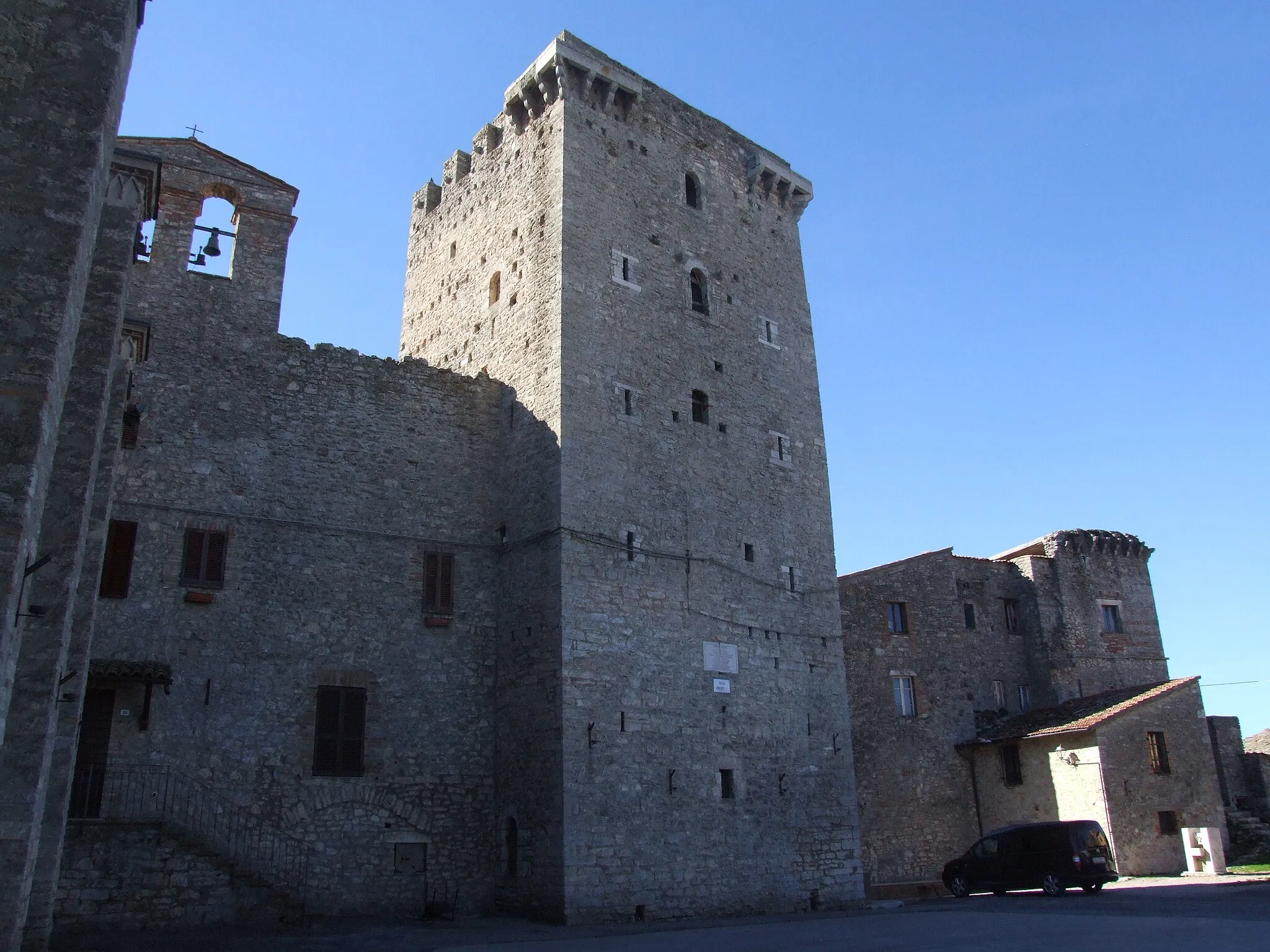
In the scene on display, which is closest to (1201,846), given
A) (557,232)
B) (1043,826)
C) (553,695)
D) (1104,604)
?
(1043,826)

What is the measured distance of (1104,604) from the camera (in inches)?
1152

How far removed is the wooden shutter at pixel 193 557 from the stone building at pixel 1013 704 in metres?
15.3

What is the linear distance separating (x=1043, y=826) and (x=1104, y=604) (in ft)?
38.6

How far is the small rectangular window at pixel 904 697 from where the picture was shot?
25.5m

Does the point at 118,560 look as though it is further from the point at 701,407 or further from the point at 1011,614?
the point at 1011,614

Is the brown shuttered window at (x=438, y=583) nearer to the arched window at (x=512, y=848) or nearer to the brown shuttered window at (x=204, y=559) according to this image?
the brown shuttered window at (x=204, y=559)

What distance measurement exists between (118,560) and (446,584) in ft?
17.4

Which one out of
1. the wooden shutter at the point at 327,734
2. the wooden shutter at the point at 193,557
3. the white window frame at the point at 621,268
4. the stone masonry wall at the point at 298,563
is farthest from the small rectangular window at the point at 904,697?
the wooden shutter at the point at 193,557

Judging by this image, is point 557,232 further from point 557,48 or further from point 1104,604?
point 1104,604

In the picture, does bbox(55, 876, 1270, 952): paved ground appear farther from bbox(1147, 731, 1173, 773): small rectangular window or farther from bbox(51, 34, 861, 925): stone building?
bbox(1147, 731, 1173, 773): small rectangular window

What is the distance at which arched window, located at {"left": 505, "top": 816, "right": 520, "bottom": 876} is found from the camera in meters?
16.5

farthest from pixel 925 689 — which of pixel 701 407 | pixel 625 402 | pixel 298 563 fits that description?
pixel 298 563

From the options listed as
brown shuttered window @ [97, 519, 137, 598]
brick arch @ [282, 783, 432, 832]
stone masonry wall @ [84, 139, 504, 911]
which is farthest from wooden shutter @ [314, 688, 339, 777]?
brown shuttered window @ [97, 519, 137, 598]

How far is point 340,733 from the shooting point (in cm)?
1647
